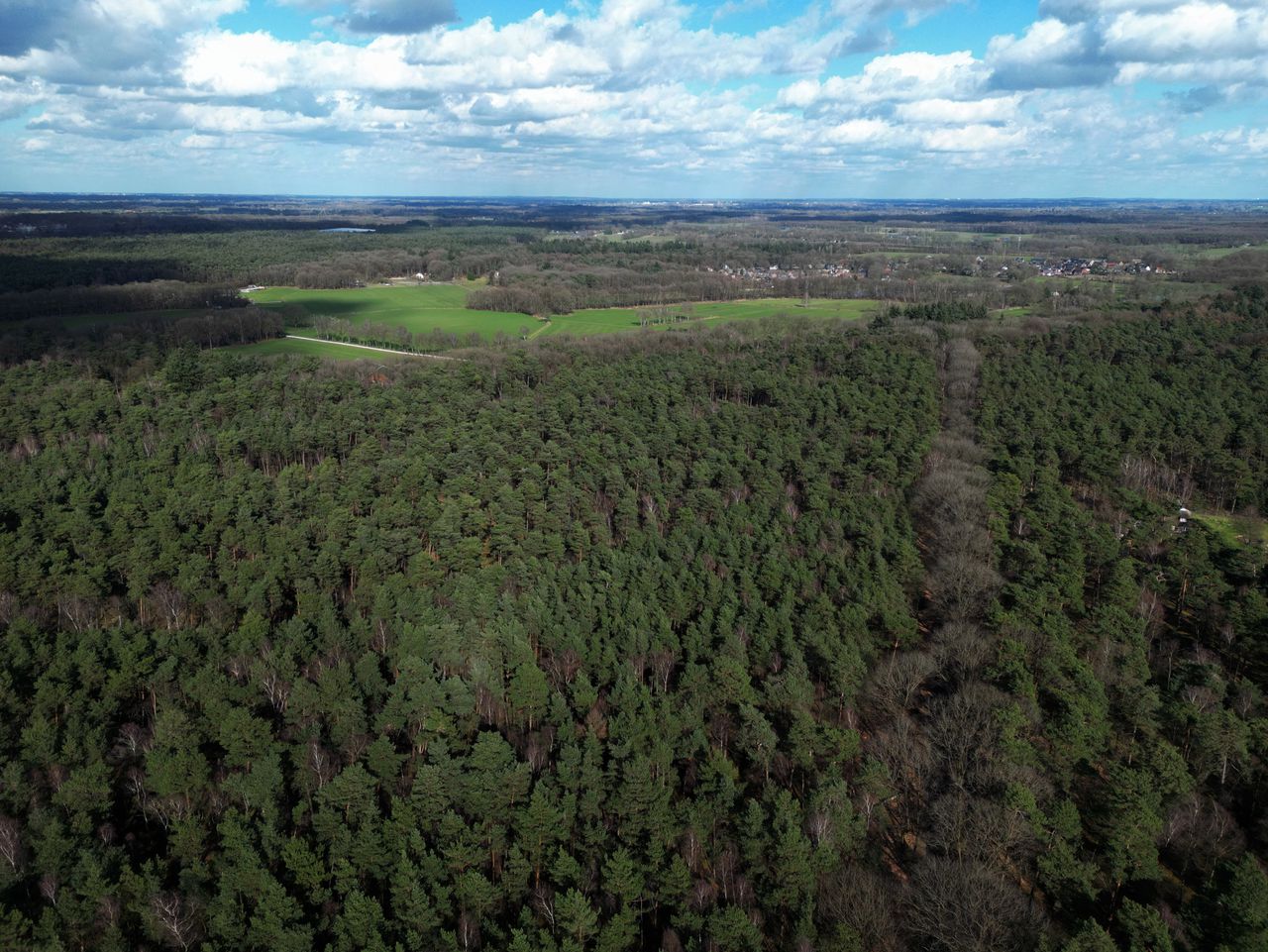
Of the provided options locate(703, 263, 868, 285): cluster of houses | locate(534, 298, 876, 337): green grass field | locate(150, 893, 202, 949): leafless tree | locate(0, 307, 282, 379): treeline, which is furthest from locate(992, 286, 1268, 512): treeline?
locate(0, 307, 282, 379): treeline

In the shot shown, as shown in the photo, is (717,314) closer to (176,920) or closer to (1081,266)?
(1081,266)

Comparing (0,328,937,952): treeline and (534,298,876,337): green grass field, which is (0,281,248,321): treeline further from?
(0,328,937,952): treeline

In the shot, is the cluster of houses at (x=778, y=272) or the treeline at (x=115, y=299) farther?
the cluster of houses at (x=778, y=272)

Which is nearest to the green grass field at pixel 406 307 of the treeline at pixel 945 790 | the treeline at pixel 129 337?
the treeline at pixel 129 337

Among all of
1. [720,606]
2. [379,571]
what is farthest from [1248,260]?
[379,571]

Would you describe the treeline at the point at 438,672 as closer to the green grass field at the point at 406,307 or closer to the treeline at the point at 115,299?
the treeline at the point at 115,299

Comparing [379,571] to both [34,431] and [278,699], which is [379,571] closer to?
[278,699]
